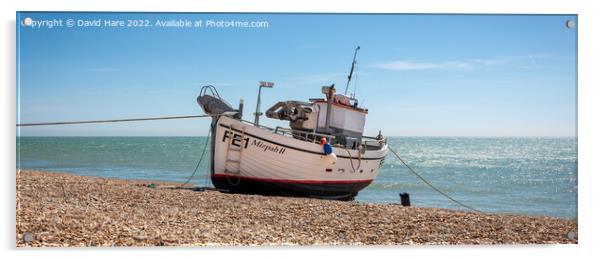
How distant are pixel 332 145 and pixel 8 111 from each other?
29.0 feet

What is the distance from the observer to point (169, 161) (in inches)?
1289

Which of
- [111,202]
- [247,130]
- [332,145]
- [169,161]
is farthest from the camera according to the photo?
[169,161]

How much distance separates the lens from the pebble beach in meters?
8.52

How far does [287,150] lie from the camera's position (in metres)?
15.1

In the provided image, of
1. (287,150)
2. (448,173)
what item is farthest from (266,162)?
(448,173)

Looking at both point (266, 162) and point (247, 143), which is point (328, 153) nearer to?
point (266, 162)

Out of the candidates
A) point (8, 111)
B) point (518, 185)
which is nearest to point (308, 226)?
point (8, 111)

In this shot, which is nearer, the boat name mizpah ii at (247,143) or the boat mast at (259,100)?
the boat mast at (259,100)

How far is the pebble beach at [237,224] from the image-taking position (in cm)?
852

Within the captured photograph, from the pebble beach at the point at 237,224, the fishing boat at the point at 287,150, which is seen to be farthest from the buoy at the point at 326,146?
the pebble beach at the point at 237,224

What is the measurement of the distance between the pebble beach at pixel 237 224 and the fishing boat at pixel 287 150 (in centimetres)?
372

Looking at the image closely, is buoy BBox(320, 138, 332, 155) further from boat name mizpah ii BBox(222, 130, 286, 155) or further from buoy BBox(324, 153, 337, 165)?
boat name mizpah ii BBox(222, 130, 286, 155)

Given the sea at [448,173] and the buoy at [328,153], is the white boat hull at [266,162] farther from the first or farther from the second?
the sea at [448,173]

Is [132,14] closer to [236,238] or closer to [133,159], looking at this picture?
[236,238]
